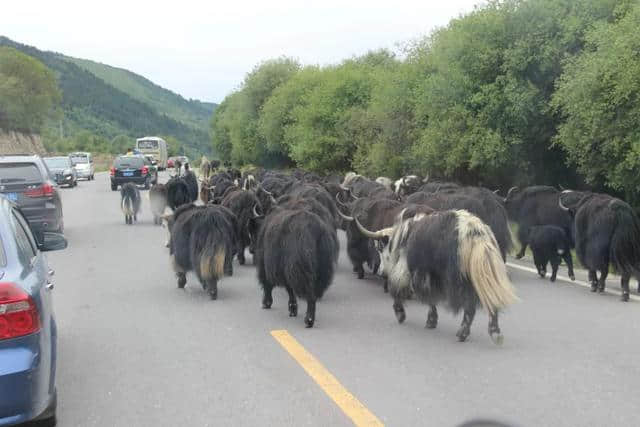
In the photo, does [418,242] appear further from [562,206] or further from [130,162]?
[130,162]

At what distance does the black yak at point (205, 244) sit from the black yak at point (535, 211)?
5.71 metres

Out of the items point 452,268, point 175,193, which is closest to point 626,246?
point 452,268

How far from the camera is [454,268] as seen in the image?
7410mm

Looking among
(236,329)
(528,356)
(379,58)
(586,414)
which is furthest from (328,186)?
(379,58)

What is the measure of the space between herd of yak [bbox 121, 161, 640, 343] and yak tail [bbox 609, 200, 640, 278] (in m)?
0.01

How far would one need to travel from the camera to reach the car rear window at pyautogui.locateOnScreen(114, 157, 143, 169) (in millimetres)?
36531

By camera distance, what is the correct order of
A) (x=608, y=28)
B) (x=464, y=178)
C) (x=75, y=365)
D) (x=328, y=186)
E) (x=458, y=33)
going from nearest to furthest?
1. (x=75, y=365)
2. (x=608, y=28)
3. (x=328, y=186)
4. (x=458, y=33)
5. (x=464, y=178)

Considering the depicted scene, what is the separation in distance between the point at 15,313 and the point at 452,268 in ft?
14.4

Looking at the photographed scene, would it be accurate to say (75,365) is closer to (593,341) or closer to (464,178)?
(593,341)

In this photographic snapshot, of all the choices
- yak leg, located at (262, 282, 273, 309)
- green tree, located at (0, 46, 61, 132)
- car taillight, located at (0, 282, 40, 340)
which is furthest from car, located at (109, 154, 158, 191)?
green tree, located at (0, 46, 61, 132)

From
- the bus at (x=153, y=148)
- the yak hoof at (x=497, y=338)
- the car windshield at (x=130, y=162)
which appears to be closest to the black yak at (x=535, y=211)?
the yak hoof at (x=497, y=338)

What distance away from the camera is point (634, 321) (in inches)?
329

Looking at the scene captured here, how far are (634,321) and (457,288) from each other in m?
2.41

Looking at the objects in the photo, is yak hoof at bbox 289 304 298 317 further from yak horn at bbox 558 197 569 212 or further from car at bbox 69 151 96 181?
car at bbox 69 151 96 181
